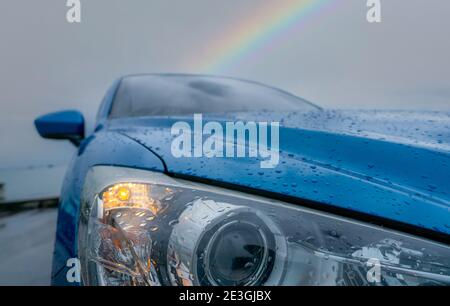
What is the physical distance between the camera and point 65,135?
2.19 m

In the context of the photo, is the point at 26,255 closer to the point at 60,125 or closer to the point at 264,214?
the point at 60,125

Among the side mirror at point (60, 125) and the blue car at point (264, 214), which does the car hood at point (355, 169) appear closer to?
the blue car at point (264, 214)

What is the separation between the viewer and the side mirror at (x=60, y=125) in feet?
6.99

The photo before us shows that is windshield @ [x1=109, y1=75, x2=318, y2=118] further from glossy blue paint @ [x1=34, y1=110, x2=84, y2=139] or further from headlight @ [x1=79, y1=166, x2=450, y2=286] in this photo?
headlight @ [x1=79, y1=166, x2=450, y2=286]

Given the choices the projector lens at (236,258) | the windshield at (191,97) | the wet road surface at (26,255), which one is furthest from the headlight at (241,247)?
the wet road surface at (26,255)

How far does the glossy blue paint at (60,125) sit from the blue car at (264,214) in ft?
4.36

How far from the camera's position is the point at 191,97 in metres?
2.15

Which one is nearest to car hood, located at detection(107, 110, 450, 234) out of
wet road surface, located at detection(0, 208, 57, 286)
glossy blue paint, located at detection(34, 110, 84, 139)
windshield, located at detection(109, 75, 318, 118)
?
windshield, located at detection(109, 75, 318, 118)

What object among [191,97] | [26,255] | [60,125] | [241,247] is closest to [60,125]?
[60,125]

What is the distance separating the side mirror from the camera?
6.99ft

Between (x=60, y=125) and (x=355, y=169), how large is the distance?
1.91 meters
